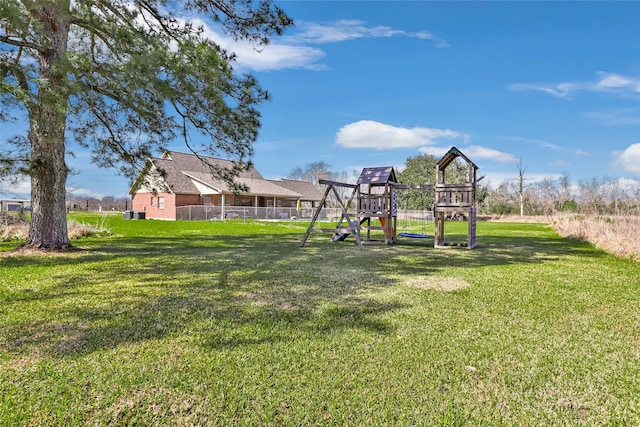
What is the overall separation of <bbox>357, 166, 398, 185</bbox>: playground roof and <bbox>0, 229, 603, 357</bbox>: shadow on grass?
14.3 feet

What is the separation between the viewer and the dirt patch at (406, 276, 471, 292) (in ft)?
18.0

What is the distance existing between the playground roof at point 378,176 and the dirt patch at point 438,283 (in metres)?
6.43

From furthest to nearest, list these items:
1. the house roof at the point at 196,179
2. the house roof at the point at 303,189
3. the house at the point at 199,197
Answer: the house roof at the point at 303,189
the house roof at the point at 196,179
the house at the point at 199,197

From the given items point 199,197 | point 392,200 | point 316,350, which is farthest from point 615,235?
point 199,197

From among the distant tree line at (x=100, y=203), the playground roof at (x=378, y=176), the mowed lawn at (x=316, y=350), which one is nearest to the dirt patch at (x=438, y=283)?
the mowed lawn at (x=316, y=350)

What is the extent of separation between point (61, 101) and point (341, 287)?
5.08 m

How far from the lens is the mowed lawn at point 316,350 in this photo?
2.27 metres

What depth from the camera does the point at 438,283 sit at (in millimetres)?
5770

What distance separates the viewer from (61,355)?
2.96 metres

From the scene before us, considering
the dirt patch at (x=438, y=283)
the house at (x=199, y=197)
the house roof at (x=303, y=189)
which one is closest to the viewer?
the dirt patch at (x=438, y=283)

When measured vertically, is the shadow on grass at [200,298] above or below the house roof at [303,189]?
below

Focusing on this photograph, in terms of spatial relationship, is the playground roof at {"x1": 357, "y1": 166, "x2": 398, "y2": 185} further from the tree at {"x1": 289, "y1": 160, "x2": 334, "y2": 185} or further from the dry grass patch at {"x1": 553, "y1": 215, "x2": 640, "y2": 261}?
the tree at {"x1": 289, "y1": 160, "x2": 334, "y2": 185}

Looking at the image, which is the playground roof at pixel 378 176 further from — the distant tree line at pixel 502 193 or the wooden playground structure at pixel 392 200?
the distant tree line at pixel 502 193

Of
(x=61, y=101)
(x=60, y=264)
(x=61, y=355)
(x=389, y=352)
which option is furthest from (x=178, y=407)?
(x=60, y=264)
